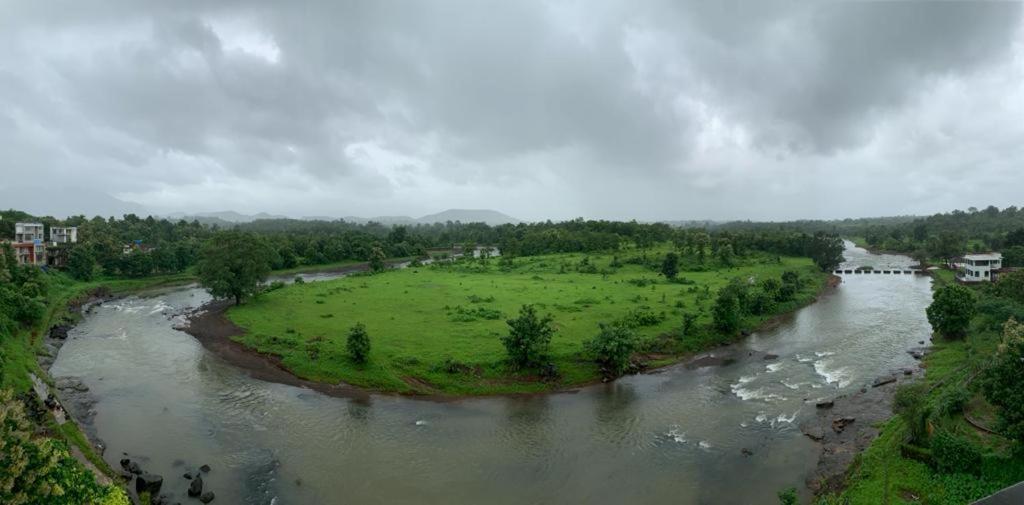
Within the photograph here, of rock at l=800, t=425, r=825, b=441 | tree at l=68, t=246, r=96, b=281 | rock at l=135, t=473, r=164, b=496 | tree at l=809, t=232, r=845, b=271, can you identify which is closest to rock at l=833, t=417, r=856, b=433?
rock at l=800, t=425, r=825, b=441

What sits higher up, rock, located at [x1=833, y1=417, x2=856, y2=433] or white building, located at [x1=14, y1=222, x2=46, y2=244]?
white building, located at [x1=14, y1=222, x2=46, y2=244]

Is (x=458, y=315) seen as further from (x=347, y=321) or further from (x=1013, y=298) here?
(x=1013, y=298)

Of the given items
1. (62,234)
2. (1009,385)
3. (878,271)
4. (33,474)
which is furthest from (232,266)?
(878,271)

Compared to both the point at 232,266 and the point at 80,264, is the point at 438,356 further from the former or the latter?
the point at 80,264

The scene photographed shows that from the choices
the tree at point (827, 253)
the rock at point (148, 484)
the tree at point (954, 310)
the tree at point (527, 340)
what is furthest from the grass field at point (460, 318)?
the tree at point (954, 310)

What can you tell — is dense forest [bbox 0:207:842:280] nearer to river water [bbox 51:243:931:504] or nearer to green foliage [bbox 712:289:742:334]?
river water [bbox 51:243:931:504]

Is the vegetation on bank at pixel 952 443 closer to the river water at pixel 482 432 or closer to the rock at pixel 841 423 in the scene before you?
the rock at pixel 841 423
